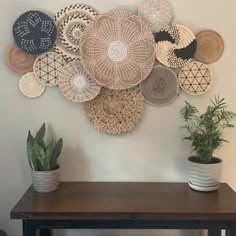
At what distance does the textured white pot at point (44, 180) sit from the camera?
67.4 inches

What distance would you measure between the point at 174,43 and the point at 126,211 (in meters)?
0.93

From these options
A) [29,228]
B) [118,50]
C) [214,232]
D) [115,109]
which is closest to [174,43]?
[118,50]

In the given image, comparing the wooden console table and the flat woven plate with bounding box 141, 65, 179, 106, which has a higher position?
the flat woven plate with bounding box 141, 65, 179, 106

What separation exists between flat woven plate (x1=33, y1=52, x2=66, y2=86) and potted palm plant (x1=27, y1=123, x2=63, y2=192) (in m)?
0.31

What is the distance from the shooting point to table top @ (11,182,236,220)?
151cm

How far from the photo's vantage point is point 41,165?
173 cm

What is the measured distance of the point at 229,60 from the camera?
6.21ft

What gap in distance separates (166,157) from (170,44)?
63 cm

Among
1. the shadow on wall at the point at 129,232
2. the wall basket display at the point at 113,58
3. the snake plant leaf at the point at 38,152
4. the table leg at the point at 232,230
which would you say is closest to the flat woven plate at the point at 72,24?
the wall basket display at the point at 113,58

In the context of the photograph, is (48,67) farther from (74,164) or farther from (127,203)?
(127,203)

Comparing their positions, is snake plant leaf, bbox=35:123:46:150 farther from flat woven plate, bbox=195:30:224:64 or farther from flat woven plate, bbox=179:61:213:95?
flat woven plate, bbox=195:30:224:64

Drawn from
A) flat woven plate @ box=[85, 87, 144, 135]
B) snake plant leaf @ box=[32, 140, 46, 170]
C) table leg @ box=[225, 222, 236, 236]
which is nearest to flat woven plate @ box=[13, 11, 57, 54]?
flat woven plate @ box=[85, 87, 144, 135]

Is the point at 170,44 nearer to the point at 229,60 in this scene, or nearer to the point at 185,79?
the point at 185,79

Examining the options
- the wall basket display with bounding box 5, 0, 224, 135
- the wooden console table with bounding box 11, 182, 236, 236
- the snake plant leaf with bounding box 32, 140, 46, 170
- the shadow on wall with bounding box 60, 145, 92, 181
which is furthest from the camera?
the shadow on wall with bounding box 60, 145, 92, 181
